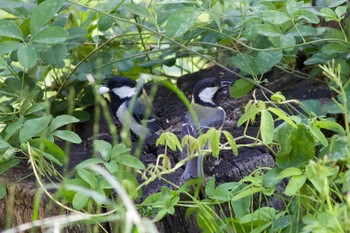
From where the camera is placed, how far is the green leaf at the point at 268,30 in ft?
12.4

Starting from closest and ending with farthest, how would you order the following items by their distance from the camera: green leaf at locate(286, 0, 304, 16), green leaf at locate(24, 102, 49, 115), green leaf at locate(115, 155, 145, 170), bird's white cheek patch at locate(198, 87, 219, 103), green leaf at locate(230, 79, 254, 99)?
green leaf at locate(115, 155, 145, 170) < green leaf at locate(24, 102, 49, 115) < green leaf at locate(286, 0, 304, 16) < green leaf at locate(230, 79, 254, 99) < bird's white cheek patch at locate(198, 87, 219, 103)

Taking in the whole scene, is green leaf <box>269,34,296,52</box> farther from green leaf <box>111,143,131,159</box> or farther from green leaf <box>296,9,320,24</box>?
green leaf <box>111,143,131,159</box>

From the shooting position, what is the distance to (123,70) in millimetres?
4410

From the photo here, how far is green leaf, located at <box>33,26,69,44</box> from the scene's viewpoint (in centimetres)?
359

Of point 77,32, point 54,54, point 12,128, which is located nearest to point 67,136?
point 12,128

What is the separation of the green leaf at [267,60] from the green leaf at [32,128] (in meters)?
1.14

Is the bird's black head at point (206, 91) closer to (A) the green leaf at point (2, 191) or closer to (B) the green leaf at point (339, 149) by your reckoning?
(A) the green leaf at point (2, 191)

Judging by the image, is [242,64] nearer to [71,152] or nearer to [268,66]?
[268,66]

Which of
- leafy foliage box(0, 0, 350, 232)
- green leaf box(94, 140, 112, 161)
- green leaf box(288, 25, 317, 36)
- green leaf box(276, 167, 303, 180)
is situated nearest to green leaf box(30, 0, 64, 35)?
leafy foliage box(0, 0, 350, 232)

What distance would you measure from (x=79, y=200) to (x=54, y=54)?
1.27 m

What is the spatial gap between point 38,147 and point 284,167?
3.58 feet

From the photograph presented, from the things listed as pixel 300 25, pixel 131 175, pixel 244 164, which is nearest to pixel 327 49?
pixel 300 25

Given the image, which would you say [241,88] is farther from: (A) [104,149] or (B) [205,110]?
(A) [104,149]

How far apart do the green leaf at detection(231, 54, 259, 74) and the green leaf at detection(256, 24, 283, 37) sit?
0.21 meters
